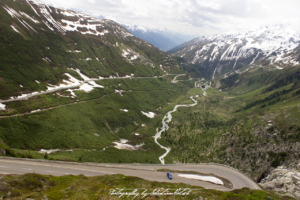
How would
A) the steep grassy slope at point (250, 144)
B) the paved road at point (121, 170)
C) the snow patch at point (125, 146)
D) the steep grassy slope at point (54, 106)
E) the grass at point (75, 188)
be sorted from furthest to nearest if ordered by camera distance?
1. the snow patch at point (125, 146)
2. the steep grassy slope at point (54, 106)
3. the steep grassy slope at point (250, 144)
4. the paved road at point (121, 170)
5. the grass at point (75, 188)

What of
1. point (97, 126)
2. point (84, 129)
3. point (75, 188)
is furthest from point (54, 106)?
point (75, 188)

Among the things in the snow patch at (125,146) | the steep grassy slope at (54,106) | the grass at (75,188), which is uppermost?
the steep grassy slope at (54,106)

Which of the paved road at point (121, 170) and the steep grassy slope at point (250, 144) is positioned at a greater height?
the steep grassy slope at point (250, 144)

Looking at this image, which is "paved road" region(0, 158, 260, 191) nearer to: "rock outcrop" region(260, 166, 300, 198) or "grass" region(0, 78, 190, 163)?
"rock outcrop" region(260, 166, 300, 198)

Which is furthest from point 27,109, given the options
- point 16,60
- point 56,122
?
point 16,60

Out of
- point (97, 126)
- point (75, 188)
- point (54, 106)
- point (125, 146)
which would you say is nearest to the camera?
point (75, 188)

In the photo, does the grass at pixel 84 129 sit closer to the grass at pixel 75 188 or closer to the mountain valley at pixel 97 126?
the mountain valley at pixel 97 126

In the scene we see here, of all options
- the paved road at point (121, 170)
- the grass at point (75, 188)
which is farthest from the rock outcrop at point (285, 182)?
the grass at point (75, 188)

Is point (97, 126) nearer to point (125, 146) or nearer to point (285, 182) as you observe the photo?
point (125, 146)

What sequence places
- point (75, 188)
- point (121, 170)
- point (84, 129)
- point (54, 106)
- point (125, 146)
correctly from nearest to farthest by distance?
1. point (75, 188)
2. point (121, 170)
3. point (84, 129)
4. point (54, 106)
5. point (125, 146)

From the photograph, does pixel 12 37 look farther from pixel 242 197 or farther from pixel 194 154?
pixel 242 197
